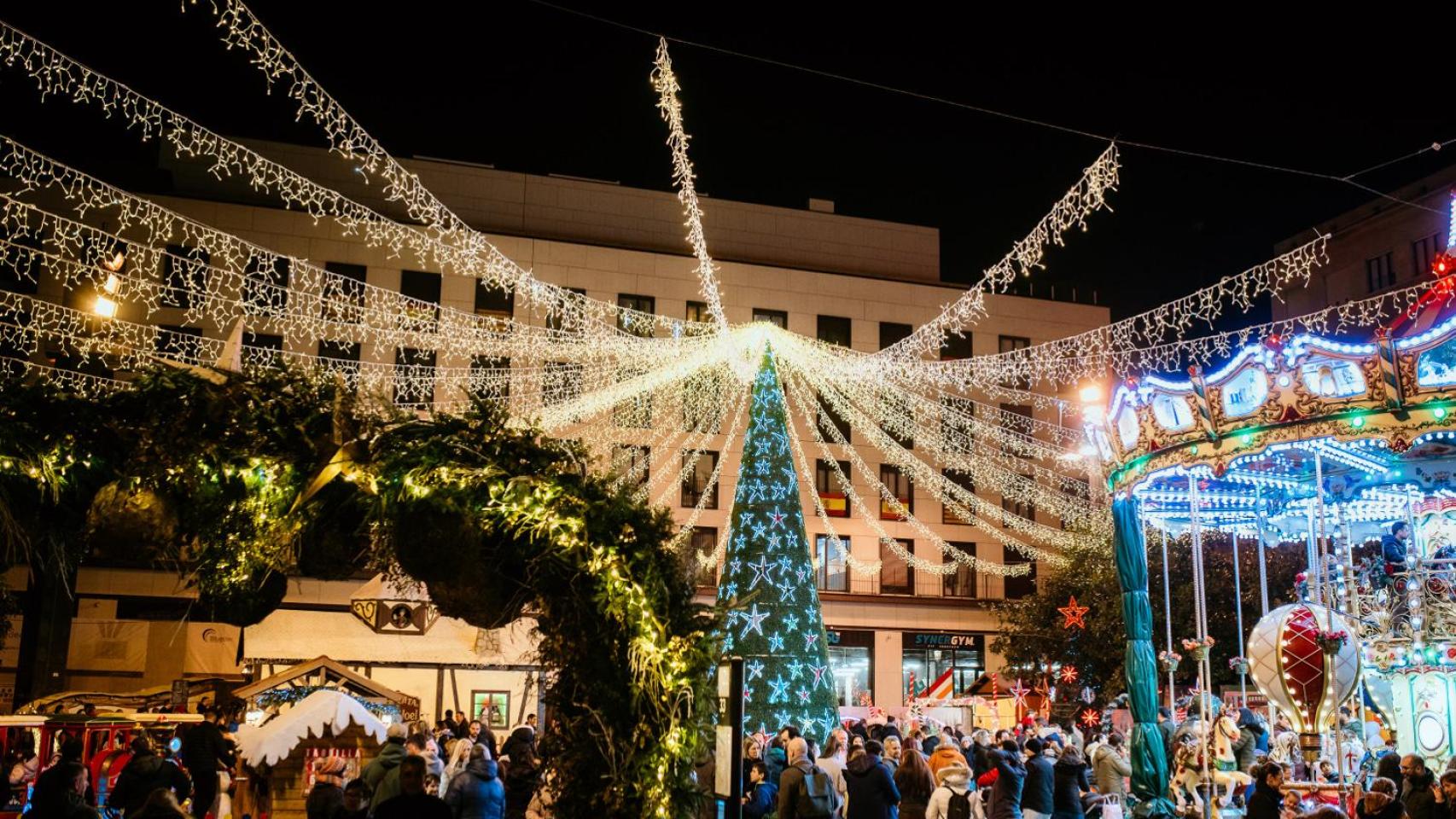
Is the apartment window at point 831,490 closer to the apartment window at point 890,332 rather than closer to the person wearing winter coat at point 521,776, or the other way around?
the apartment window at point 890,332

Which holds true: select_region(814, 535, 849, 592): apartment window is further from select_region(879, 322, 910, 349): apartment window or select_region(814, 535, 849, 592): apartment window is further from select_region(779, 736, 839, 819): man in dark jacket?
select_region(779, 736, 839, 819): man in dark jacket

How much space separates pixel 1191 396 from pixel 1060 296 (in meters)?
30.5

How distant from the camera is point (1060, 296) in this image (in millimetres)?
44375

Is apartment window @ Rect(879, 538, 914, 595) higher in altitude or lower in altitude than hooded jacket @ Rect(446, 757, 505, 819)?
higher

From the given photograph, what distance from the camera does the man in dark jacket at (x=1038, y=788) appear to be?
10.9 meters

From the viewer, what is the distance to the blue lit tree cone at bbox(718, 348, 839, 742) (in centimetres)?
1684

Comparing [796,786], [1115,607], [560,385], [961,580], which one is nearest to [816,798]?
[796,786]

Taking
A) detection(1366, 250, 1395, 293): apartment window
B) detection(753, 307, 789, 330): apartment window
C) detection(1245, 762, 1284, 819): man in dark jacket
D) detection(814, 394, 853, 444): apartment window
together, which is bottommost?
detection(1245, 762, 1284, 819): man in dark jacket

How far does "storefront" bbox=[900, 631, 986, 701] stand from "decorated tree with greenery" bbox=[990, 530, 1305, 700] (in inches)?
196

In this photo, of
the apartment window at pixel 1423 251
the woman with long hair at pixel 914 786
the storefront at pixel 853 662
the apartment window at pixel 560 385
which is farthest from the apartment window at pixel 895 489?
the woman with long hair at pixel 914 786

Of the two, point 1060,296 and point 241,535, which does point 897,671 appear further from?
point 241,535

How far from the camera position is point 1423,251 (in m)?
40.5

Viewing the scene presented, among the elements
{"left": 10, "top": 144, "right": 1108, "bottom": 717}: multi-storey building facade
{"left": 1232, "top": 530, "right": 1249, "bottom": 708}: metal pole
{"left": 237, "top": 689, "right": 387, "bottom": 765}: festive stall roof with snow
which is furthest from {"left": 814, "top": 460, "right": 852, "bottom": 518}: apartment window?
{"left": 237, "top": 689, "right": 387, "bottom": 765}: festive stall roof with snow

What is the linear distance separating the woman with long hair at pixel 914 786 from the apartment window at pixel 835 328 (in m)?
29.1
